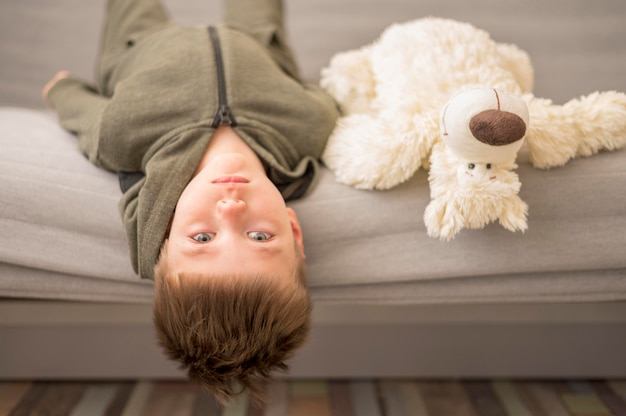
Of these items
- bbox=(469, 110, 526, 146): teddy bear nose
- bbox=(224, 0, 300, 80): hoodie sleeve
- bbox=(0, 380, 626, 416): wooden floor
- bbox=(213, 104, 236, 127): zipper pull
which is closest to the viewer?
bbox=(469, 110, 526, 146): teddy bear nose

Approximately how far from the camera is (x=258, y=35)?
1479 millimetres

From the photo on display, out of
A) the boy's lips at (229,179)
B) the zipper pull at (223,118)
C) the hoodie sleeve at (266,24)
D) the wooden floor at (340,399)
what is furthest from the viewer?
the hoodie sleeve at (266,24)

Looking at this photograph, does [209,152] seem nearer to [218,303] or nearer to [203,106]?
[203,106]

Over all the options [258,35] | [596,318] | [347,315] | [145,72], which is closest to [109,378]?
[347,315]

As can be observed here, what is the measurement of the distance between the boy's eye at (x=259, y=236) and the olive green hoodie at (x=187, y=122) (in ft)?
0.51

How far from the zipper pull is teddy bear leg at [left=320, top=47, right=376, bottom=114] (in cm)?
28

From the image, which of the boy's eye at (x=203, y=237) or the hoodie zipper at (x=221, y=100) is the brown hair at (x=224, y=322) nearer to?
the boy's eye at (x=203, y=237)

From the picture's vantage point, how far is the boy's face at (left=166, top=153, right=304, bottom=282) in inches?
39.4

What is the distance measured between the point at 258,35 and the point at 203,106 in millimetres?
374

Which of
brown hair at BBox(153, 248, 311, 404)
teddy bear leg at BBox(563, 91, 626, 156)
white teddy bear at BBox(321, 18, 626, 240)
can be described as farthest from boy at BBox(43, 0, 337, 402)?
teddy bear leg at BBox(563, 91, 626, 156)

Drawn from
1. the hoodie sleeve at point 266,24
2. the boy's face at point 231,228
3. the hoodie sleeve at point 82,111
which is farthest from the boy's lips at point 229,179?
the hoodie sleeve at point 266,24

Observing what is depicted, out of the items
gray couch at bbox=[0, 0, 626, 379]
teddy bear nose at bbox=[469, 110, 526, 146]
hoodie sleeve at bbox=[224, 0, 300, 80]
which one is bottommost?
gray couch at bbox=[0, 0, 626, 379]

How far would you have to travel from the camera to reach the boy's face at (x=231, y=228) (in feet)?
3.28

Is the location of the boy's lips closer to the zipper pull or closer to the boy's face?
the boy's face
